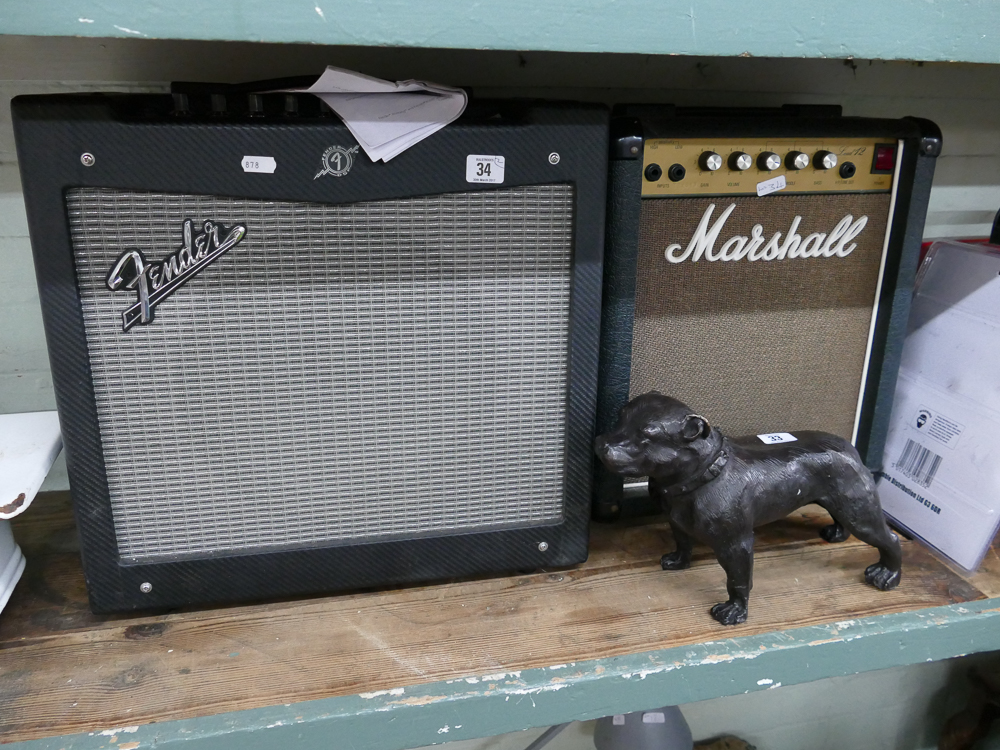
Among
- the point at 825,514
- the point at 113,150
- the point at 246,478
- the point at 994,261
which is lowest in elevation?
the point at 825,514

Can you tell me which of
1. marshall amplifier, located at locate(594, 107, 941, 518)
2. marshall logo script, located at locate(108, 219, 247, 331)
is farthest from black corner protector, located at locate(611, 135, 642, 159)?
marshall logo script, located at locate(108, 219, 247, 331)

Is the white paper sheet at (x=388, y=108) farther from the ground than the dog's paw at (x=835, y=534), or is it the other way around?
the white paper sheet at (x=388, y=108)

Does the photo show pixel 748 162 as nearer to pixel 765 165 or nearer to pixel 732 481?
pixel 765 165

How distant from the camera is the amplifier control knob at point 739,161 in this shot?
2.41ft

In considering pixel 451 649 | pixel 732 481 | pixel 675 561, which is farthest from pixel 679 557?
pixel 451 649

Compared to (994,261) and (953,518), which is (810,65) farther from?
(953,518)

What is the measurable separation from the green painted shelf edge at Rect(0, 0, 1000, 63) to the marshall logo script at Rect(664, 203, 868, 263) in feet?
0.70

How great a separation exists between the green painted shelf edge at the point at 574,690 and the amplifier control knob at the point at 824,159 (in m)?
0.45

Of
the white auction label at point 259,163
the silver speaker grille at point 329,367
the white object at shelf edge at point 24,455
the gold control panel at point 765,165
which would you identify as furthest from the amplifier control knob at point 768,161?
the white object at shelf edge at point 24,455

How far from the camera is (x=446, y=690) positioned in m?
0.62

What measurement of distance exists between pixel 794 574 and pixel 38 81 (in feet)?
3.20

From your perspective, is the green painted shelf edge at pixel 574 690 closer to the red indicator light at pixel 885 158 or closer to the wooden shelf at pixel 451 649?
the wooden shelf at pixel 451 649

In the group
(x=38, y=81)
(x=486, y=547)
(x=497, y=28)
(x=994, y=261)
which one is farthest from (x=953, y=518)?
(x=38, y=81)

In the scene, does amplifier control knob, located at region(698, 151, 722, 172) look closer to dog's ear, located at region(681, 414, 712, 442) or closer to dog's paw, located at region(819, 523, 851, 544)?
dog's ear, located at region(681, 414, 712, 442)
